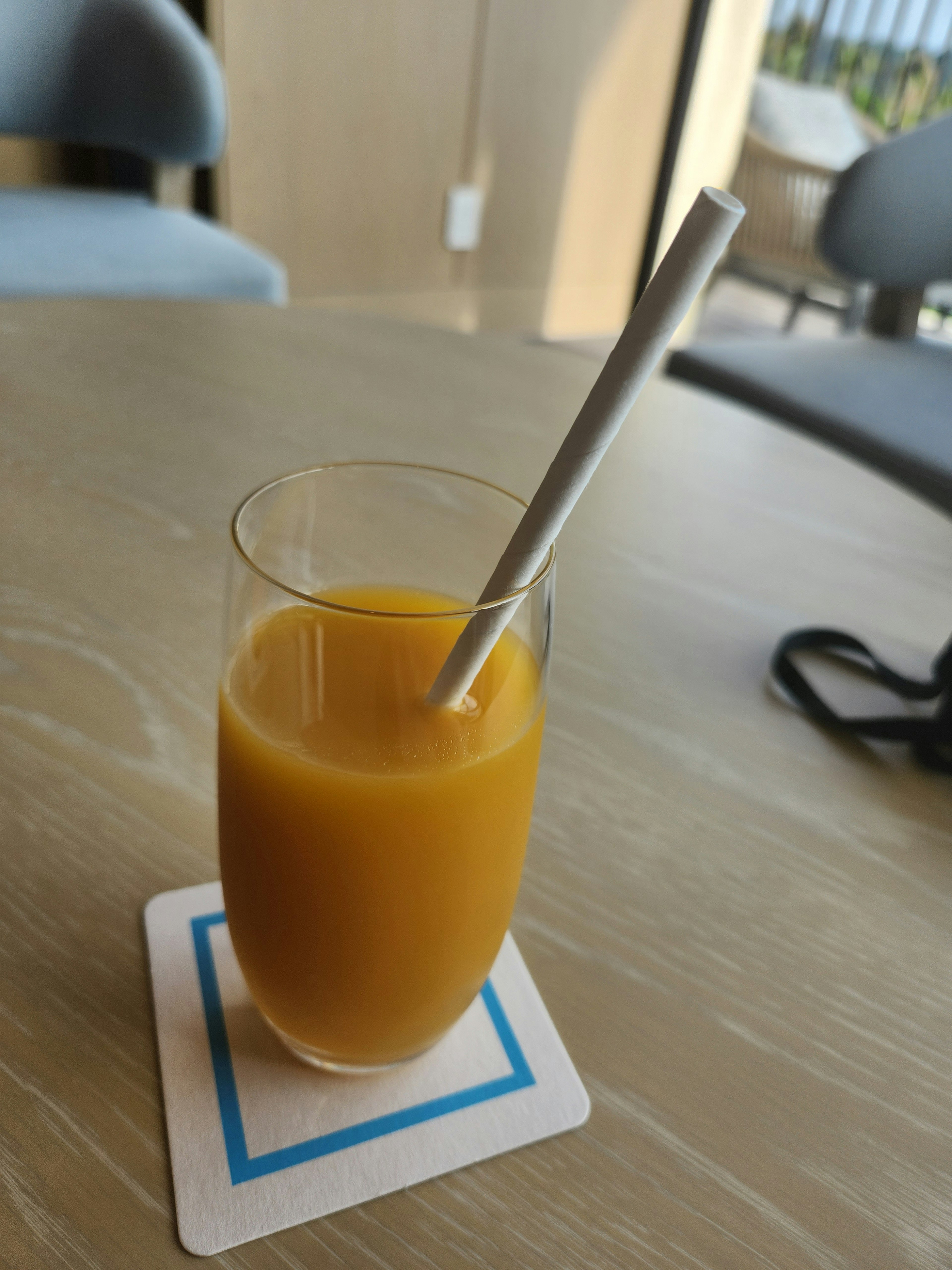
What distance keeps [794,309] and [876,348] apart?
6.85 ft

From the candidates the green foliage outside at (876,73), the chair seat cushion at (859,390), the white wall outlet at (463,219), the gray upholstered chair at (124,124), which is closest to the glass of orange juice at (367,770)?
the chair seat cushion at (859,390)

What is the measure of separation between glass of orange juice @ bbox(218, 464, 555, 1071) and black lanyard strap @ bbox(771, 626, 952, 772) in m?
0.24

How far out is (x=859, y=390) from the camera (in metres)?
1.19

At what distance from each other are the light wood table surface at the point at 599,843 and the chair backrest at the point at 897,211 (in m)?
0.77

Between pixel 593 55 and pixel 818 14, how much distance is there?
225 cm

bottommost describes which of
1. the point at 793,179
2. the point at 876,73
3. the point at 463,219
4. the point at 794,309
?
the point at 794,309

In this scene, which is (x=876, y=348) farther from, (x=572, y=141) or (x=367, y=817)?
(x=572, y=141)

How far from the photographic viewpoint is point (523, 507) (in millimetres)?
272

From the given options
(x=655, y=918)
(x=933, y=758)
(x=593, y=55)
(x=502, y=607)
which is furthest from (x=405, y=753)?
(x=593, y=55)

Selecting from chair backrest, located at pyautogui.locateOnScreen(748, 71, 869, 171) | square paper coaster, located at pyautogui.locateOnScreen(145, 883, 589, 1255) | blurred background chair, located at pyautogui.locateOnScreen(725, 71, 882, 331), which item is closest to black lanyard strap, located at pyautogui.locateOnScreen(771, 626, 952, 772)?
square paper coaster, located at pyautogui.locateOnScreen(145, 883, 589, 1255)

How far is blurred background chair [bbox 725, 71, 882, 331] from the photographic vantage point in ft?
9.57

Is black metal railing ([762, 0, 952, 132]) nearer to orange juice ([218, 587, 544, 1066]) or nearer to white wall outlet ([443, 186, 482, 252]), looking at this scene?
white wall outlet ([443, 186, 482, 252])

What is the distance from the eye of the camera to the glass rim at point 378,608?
22 cm

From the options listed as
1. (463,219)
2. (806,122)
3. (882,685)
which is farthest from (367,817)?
(806,122)
